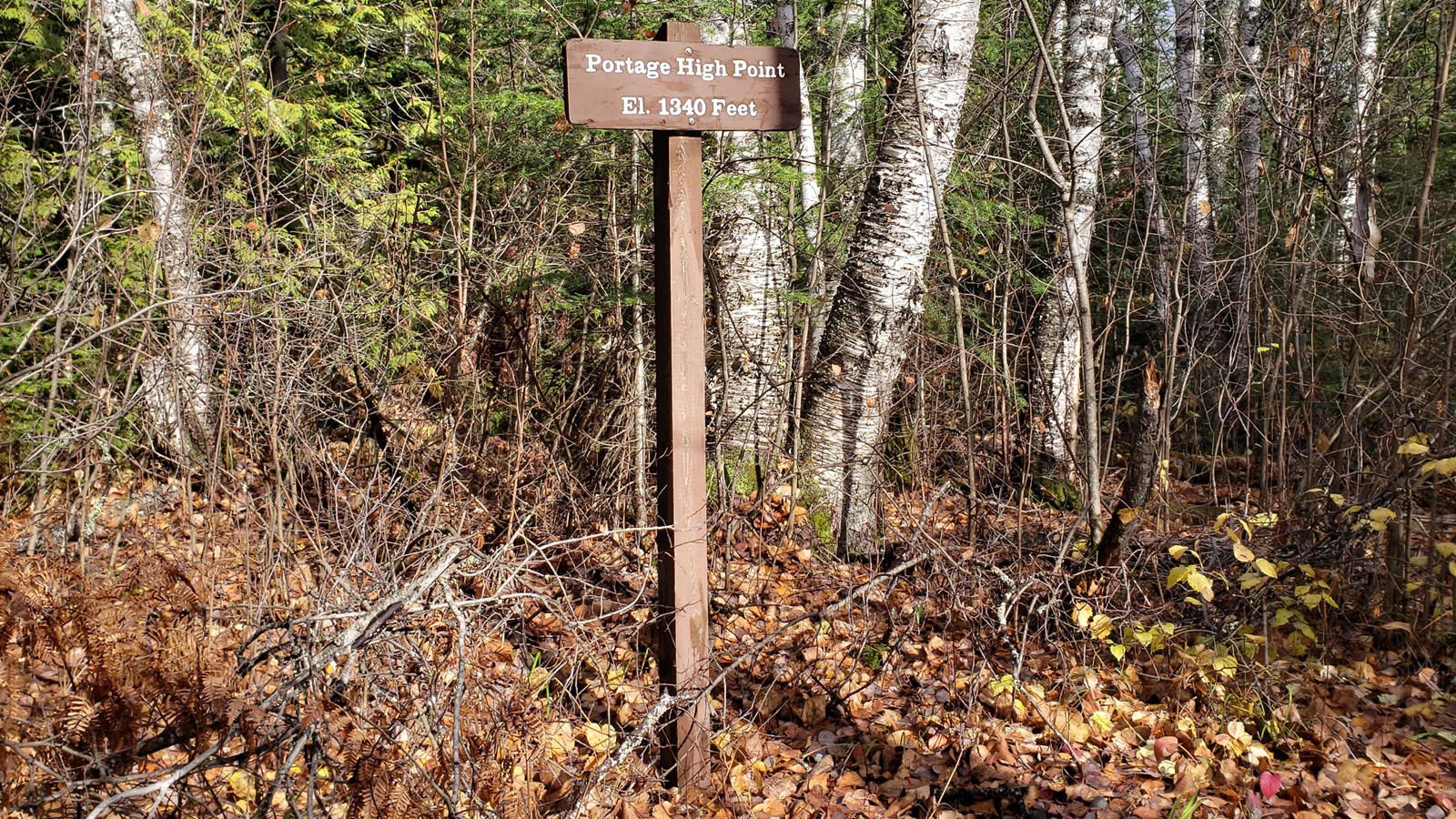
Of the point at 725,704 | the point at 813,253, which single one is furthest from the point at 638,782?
the point at 813,253

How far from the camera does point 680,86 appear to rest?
335 cm

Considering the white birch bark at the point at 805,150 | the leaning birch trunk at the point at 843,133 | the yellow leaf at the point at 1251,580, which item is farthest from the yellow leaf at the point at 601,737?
the white birch bark at the point at 805,150

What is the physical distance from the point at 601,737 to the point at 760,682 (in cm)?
78

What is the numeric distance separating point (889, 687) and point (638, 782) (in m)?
1.35

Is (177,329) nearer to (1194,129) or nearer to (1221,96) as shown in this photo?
(1194,129)

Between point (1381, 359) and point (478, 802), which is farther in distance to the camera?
point (1381, 359)

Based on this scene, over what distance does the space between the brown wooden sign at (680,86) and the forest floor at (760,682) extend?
152cm

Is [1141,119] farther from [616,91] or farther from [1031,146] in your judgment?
[616,91]

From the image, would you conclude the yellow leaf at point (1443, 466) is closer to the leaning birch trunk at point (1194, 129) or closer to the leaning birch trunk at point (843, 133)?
the leaning birch trunk at point (1194, 129)

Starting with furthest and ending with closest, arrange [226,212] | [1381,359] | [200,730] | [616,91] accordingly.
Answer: [1381,359], [226,212], [616,91], [200,730]

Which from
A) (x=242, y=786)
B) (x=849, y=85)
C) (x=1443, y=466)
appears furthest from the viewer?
(x=849, y=85)

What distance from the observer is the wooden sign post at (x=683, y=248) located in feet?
10.9

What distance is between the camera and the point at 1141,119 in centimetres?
815

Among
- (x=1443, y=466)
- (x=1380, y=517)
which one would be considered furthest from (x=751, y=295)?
(x=1443, y=466)
